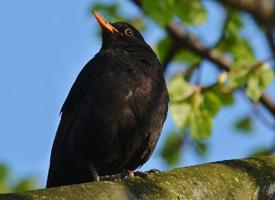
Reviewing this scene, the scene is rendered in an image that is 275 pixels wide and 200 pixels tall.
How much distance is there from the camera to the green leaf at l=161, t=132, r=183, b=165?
8961mm

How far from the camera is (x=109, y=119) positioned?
519 centimetres

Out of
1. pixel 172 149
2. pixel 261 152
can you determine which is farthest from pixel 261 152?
pixel 172 149

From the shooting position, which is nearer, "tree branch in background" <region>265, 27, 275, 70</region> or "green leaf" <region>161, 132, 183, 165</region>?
"tree branch in background" <region>265, 27, 275, 70</region>

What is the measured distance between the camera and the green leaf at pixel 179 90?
667cm

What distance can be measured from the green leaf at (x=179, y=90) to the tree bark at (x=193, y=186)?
2265mm

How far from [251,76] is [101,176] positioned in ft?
6.44

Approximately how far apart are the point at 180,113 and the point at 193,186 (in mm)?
2736

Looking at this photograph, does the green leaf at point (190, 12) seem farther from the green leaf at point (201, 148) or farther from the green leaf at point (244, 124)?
the green leaf at point (244, 124)

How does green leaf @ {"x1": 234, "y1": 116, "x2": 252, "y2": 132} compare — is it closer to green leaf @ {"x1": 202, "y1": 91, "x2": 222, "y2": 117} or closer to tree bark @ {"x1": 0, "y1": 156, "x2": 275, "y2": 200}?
green leaf @ {"x1": 202, "y1": 91, "x2": 222, "y2": 117}

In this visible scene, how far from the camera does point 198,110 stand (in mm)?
6711

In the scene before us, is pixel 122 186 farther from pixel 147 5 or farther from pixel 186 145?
pixel 186 145

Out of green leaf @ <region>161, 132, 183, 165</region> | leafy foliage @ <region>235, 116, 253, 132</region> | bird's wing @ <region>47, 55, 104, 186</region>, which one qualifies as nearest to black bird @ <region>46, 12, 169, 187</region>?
bird's wing @ <region>47, 55, 104, 186</region>

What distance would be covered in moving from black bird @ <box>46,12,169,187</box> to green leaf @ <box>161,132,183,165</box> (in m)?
3.36

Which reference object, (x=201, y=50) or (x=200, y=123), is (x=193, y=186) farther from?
(x=201, y=50)
